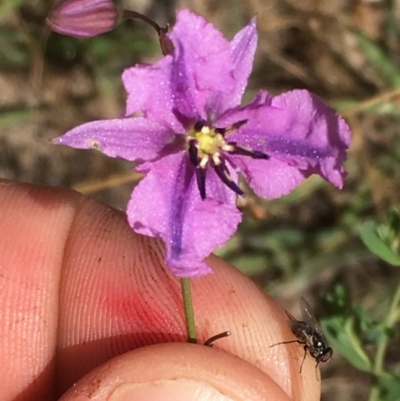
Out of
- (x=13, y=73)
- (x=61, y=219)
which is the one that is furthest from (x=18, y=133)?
(x=61, y=219)

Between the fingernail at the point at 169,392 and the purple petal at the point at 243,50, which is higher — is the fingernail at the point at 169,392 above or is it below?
below

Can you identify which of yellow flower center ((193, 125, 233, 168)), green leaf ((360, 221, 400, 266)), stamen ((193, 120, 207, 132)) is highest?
stamen ((193, 120, 207, 132))

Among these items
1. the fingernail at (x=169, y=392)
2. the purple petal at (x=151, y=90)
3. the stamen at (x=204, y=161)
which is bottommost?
the fingernail at (x=169, y=392)

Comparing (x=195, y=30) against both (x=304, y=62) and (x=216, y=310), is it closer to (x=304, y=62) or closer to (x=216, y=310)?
(x=216, y=310)

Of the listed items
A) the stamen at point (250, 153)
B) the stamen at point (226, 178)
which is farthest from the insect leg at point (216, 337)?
the stamen at point (250, 153)

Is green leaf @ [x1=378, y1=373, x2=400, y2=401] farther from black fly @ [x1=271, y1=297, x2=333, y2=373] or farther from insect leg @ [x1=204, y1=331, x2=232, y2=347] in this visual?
insect leg @ [x1=204, y1=331, x2=232, y2=347]

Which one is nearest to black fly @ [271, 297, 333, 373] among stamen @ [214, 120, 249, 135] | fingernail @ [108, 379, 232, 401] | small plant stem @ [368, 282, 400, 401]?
small plant stem @ [368, 282, 400, 401]

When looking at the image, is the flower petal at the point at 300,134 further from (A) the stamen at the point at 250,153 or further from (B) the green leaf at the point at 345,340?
(B) the green leaf at the point at 345,340
